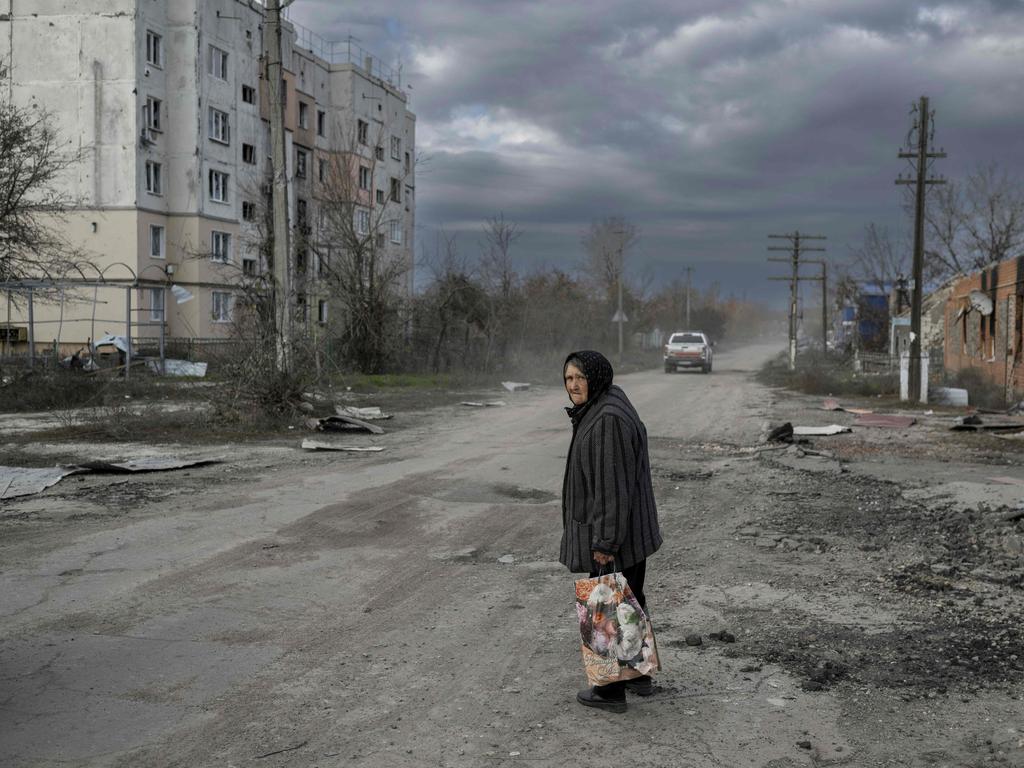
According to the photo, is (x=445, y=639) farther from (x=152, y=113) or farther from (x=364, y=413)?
(x=152, y=113)

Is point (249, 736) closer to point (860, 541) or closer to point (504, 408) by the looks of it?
point (860, 541)

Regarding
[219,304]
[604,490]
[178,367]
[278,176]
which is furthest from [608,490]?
[219,304]

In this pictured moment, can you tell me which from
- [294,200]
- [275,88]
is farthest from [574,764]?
[294,200]

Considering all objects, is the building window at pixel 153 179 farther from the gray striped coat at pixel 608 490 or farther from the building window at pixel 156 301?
the gray striped coat at pixel 608 490

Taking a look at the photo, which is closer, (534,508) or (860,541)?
(860,541)

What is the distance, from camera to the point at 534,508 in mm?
10117

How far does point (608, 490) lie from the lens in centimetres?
452

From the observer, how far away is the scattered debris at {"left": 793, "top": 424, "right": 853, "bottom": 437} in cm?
1713

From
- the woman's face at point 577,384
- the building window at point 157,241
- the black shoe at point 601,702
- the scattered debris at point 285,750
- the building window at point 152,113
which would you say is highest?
the building window at point 152,113

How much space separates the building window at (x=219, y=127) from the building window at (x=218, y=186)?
152 centimetres

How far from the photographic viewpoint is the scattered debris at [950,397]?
2528cm

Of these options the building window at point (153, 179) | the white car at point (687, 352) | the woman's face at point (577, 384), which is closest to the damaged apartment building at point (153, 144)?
the building window at point (153, 179)

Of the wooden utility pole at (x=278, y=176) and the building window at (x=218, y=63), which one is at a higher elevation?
the building window at (x=218, y=63)

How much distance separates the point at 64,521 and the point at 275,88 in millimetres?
11418
